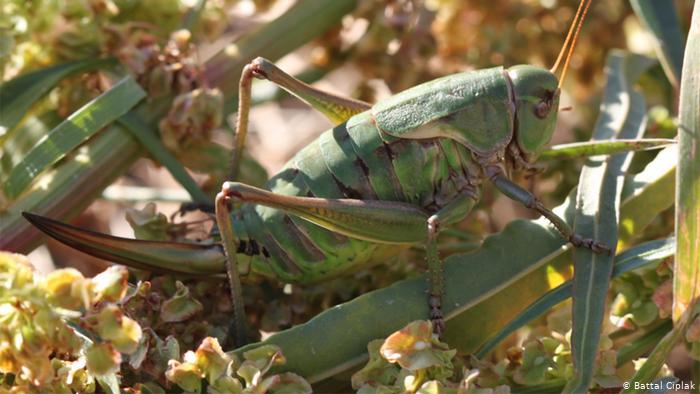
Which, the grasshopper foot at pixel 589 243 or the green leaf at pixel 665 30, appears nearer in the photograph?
the grasshopper foot at pixel 589 243

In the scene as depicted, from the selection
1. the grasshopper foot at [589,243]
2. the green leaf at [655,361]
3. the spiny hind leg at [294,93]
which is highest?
the spiny hind leg at [294,93]

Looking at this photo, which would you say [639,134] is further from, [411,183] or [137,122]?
[137,122]

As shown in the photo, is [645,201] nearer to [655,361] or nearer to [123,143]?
[655,361]

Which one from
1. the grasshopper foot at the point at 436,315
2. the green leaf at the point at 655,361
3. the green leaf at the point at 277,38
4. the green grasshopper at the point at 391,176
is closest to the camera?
the green leaf at the point at 655,361

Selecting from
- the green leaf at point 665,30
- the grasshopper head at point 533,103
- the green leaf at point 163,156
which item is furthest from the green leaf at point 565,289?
the green leaf at point 163,156

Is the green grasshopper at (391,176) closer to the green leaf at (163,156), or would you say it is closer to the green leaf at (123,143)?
the green leaf at (163,156)

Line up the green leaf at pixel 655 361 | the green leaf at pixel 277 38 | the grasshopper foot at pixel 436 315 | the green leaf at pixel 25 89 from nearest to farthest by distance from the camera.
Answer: the green leaf at pixel 655 361 < the grasshopper foot at pixel 436 315 < the green leaf at pixel 25 89 < the green leaf at pixel 277 38

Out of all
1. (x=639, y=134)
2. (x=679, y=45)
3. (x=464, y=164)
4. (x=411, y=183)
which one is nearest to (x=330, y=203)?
(x=411, y=183)
